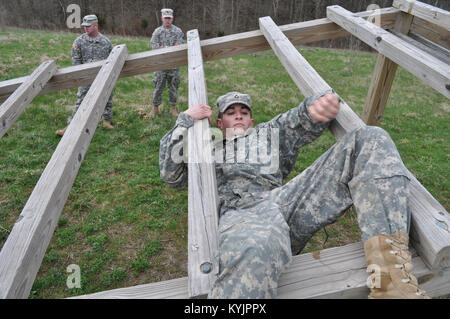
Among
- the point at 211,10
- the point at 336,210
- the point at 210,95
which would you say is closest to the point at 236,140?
the point at 336,210

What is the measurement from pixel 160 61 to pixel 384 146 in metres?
2.54

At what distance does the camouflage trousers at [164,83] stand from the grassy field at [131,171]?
1.06ft

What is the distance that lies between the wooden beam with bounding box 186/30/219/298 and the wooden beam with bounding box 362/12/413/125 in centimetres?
251

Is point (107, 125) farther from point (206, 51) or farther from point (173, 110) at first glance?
point (206, 51)

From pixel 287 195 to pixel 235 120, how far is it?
37.7 inches

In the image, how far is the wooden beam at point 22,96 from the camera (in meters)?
2.57

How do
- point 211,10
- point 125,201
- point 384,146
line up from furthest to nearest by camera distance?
point 211,10, point 125,201, point 384,146

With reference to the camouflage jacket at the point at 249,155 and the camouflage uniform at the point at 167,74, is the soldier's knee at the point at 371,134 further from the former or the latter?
the camouflage uniform at the point at 167,74

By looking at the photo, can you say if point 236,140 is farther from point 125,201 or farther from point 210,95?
point 210,95

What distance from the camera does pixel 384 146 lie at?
1627mm

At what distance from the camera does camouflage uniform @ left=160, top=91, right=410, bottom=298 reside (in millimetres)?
1345

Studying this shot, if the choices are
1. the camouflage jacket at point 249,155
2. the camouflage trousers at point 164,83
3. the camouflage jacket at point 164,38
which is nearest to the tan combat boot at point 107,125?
the camouflage trousers at point 164,83

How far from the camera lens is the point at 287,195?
2.01 m

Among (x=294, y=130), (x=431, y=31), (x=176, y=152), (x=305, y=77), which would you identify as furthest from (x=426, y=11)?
(x=176, y=152)
